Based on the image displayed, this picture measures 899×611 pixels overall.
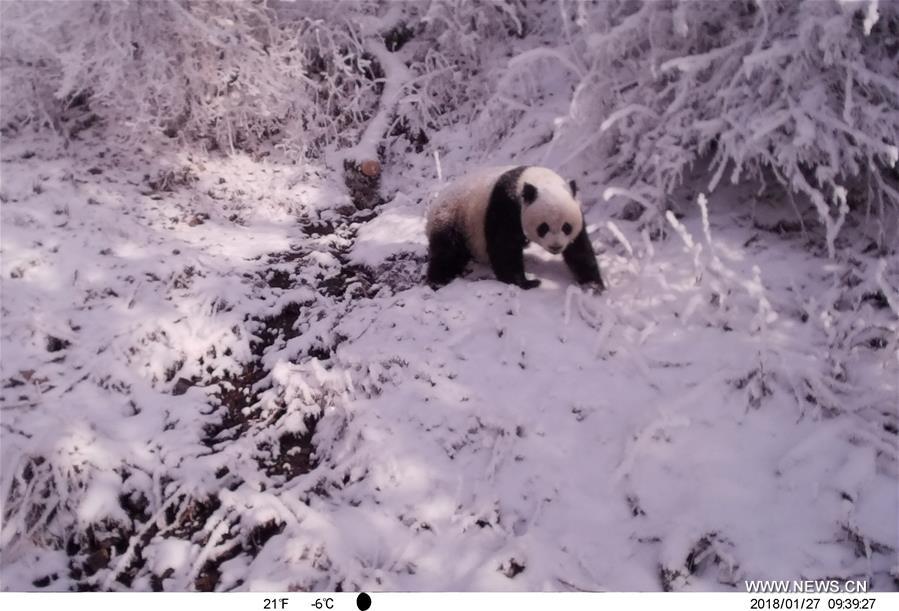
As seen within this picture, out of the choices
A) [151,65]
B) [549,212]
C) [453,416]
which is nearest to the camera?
[453,416]

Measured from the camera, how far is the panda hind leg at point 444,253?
3986mm

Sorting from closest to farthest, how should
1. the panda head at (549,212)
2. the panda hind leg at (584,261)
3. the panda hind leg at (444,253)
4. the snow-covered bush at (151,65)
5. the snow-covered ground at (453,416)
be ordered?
the snow-covered ground at (453,416), the panda head at (549,212), the panda hind leg at (584,261), the panda hind leg at (444,253), the snow-covered bush at (151,65)

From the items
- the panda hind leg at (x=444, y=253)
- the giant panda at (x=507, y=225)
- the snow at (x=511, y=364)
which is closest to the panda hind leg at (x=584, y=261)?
the giant panda at (x=507, y=225)

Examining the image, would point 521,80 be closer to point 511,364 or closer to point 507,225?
point 507,225

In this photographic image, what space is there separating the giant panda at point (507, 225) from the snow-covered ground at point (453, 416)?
181 mm

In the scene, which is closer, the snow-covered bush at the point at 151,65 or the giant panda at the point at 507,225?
the giant panda at the point at 507,225

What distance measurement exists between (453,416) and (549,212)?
4.73 feet

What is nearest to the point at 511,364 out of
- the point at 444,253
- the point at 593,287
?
the point at 593,287

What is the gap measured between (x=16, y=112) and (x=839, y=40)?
7139 millimetres

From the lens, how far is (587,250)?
3629mm

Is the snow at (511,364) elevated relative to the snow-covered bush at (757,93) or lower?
lower

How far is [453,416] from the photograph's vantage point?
2.90 m

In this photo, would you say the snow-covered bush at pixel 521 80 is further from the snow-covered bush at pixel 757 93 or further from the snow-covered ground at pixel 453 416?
the snow-covered ground at pixel 453 416

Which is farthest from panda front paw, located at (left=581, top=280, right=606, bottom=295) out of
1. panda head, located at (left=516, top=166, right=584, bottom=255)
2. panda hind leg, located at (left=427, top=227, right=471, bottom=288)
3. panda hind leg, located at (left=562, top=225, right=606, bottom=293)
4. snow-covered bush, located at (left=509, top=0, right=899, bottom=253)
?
panda hind leg, located at (left=427, top=227, right=471, bottom=288)
